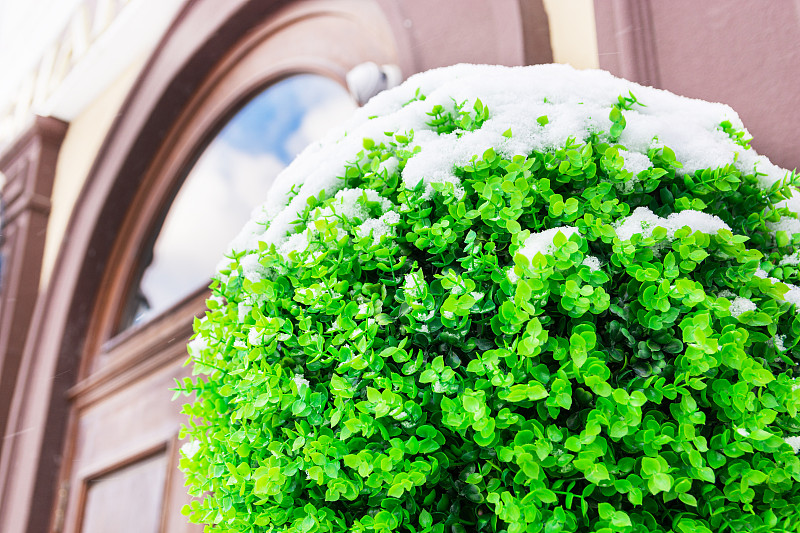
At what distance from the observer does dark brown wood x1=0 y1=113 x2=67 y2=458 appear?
391 centimetres

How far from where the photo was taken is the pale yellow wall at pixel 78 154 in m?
3.92

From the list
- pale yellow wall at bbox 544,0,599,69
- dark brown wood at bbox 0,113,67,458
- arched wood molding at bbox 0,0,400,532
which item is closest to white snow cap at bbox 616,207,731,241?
pale yellow wall at bbox 544,0,599,69

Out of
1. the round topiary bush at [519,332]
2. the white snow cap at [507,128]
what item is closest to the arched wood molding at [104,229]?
the white snow cap at [507,128]

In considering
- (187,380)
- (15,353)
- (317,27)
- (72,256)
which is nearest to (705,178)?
(187,380)

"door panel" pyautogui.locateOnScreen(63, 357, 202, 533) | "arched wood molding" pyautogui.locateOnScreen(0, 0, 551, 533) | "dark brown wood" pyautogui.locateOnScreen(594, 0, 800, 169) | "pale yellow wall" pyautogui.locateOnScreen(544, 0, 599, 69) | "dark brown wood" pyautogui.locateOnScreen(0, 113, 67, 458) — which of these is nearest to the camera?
"dark brown wood" pyautogui.locateOnScreen(594, 0, 800, 169)

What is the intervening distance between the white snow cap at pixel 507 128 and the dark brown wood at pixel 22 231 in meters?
3.17

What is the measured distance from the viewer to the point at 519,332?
1.01 metres

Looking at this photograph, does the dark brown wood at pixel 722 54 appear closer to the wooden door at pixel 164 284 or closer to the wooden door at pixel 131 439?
the wooden door at pixel 164 284

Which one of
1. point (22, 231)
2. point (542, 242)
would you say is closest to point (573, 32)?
point (542, 242)

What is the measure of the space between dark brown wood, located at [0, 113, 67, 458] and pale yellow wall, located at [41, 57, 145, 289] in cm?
6

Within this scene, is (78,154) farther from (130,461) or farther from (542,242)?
(542,242)

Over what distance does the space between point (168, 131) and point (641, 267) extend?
10.7ft

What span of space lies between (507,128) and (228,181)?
2.52m

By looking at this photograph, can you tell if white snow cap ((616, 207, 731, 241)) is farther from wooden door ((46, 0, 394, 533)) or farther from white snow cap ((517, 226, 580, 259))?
wooden door ((46, 0, 394, 533))
